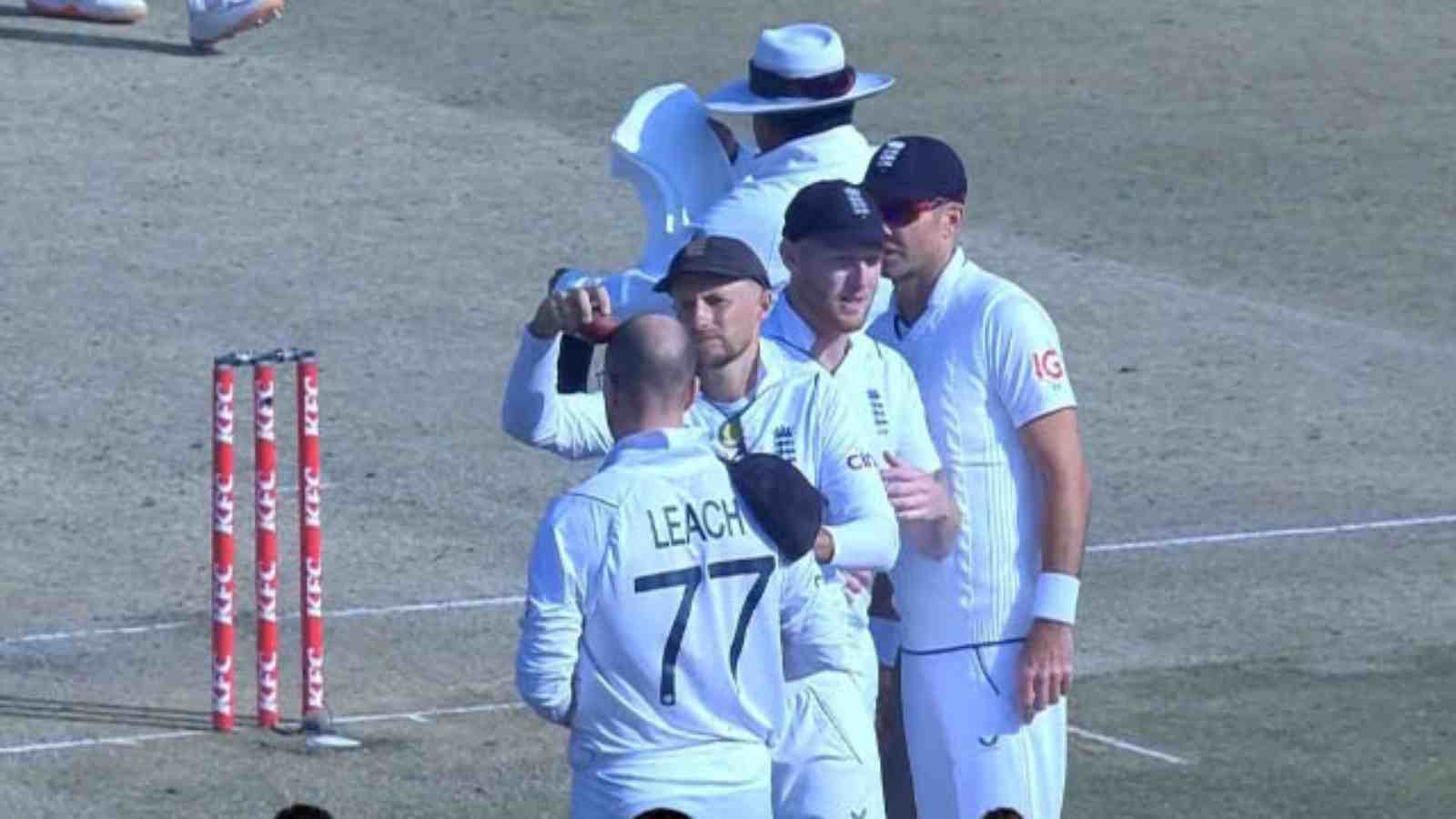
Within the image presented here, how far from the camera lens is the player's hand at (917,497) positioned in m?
7.31

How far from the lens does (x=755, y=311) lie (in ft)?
23.0

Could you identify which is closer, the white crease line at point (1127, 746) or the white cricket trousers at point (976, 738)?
the white cricket trousers at point (976, 738)

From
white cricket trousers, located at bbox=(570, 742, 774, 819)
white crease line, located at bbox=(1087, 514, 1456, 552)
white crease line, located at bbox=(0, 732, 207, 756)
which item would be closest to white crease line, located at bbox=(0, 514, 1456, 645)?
white crease line, located at bbox=(1087, 514, 1456, 552)

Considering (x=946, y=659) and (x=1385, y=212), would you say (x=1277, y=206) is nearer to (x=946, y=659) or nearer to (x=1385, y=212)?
(x=1385, y=212)

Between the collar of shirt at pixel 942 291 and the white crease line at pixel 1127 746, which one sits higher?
the collar of shirt at pixel 942 291

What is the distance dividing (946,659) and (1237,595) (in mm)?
5838

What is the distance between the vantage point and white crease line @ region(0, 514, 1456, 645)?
41.2 feet

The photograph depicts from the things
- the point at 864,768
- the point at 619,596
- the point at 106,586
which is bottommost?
the point at 106,586

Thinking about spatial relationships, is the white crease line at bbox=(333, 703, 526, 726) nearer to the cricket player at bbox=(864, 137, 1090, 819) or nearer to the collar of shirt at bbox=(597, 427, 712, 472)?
the cricket player at bbox=(864, 137, 1090, 819)

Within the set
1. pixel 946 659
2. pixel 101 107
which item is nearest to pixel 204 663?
pixel 946 659

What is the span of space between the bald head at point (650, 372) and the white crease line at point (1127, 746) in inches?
208

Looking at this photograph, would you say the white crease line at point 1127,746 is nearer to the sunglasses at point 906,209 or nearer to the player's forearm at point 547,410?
the sunglasses at point 906,209

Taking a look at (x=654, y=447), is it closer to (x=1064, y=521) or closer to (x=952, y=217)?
(x=1064, y=521)

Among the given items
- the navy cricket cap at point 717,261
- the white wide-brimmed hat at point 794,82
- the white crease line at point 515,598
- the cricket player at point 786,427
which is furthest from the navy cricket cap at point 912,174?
the white crease line at point 515,598
